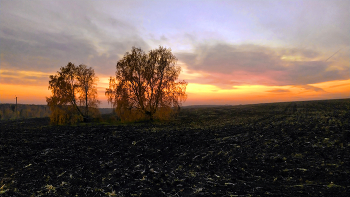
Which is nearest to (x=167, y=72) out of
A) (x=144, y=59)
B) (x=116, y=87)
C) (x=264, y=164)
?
(x=144, y=59)

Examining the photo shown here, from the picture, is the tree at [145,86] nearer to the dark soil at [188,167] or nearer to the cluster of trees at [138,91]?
the cluster of trees at [138,91]

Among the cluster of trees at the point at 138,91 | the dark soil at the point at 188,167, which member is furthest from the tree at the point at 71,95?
the dark soil at the point at 188,167

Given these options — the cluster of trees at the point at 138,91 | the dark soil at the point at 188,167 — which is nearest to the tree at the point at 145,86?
the cluster of trees at the point at 138,91

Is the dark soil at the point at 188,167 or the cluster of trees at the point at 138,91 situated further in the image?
the cluster of trees at the point at 138,91

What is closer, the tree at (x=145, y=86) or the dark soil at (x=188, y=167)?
the dark soil at (x=188, y=167)

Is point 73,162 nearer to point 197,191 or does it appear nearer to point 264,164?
point 197,191

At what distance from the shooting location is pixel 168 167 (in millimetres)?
11641

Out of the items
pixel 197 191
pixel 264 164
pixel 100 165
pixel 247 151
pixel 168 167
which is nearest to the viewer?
pixel 197 191

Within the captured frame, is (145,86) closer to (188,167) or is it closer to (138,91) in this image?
(138,91)

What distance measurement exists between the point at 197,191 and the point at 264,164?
487 cm

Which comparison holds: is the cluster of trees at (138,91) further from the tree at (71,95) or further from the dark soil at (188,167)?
the dark soil at (188,167)

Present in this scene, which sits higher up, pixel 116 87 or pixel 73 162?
pixel 116 87

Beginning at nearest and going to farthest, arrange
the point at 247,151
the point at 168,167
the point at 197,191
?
the point at 197,191
the point at 168,167
the point at 247,151

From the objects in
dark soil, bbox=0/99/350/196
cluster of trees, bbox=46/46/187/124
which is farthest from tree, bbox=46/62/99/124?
dark soil, bbox=0/99/350/196
